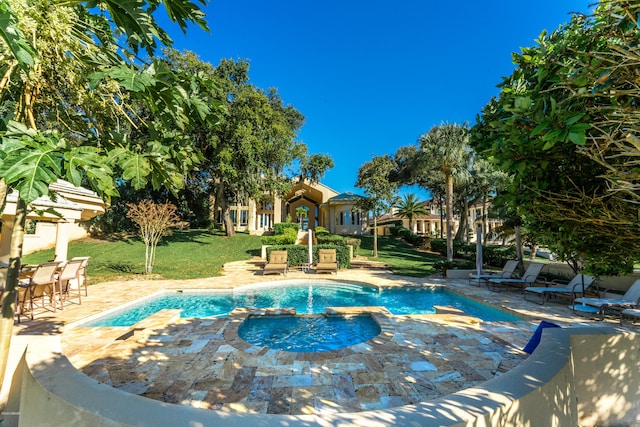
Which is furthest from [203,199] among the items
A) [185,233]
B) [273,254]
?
[273,254]

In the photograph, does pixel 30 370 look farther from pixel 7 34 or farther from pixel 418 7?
pixel 418 7

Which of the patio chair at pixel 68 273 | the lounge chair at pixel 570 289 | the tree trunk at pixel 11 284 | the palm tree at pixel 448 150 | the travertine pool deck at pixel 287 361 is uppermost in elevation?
the palm tree at pixel 448 150

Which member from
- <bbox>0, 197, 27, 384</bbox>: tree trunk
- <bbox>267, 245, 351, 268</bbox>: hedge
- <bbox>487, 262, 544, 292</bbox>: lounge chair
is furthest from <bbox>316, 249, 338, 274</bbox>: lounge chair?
<bbox>0, 197, 27, 384</bbox>: tree trunk

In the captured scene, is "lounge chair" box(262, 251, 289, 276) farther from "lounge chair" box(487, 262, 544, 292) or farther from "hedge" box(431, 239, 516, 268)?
"hedge" box(431, 239, 516, 268)

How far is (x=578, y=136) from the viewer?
74.8 inches

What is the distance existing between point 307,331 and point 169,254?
1828cm

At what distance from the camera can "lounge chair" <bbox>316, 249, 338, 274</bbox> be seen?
645 inches

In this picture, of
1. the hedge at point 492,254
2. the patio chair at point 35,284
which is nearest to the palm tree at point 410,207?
the hedge at point 492,254

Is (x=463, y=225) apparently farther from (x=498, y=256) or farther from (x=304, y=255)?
(x=304, y=255)

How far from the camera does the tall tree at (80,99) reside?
169cm

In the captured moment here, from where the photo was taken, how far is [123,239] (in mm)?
26609

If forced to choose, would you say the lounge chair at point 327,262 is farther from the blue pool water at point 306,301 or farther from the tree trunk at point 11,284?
the tree trunk at point 11,284

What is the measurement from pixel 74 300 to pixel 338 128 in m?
31.6

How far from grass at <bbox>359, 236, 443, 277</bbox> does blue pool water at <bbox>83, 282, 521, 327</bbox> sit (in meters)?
4.26
